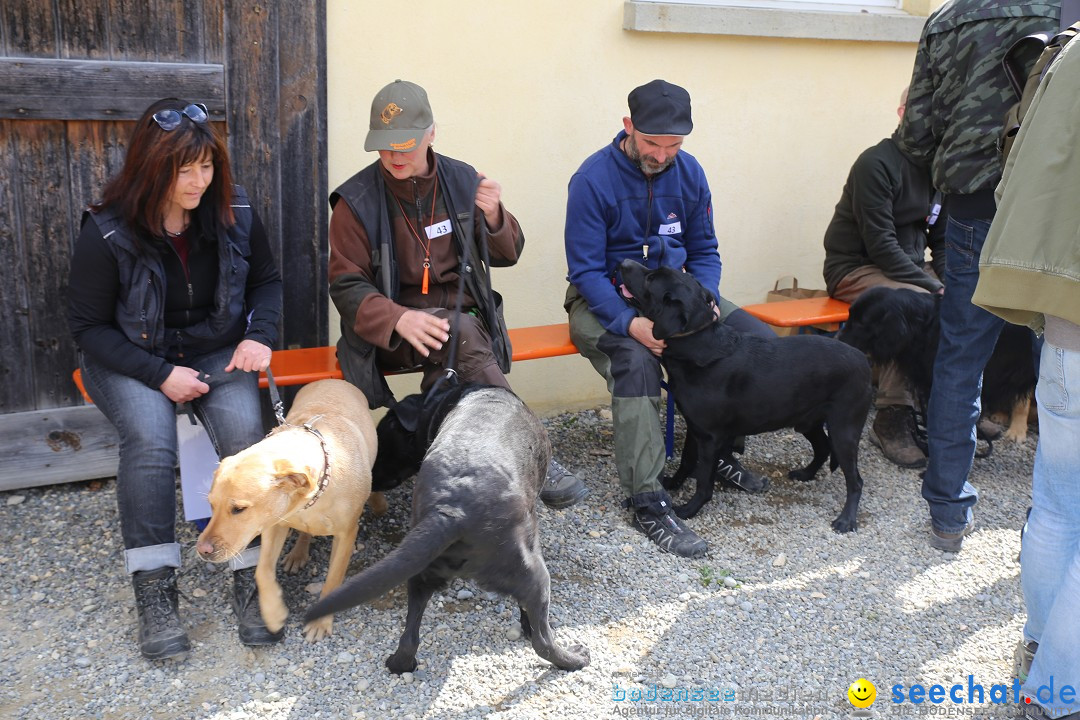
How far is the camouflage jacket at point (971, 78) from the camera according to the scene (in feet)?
11.0

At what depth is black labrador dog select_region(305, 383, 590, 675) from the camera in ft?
8.24

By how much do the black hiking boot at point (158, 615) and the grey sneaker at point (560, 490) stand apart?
1547mm

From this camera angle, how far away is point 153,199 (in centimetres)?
323

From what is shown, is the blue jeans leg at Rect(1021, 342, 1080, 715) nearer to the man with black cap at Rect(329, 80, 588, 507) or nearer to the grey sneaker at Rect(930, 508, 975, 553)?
the grey sneaker at Rect(930, 508, 975, 553)

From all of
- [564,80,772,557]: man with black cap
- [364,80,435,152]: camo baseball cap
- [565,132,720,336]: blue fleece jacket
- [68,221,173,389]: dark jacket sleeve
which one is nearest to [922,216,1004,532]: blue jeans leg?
[564,80,772,557]: man with black cap

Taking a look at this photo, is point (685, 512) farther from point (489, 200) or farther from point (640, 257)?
point (489, 200)

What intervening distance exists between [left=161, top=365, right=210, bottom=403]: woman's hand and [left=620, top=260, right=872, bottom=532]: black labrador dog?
1.78 metres

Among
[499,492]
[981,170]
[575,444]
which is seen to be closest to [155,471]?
[499,492]

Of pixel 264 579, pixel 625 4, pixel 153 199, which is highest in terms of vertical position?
pixel 625 4

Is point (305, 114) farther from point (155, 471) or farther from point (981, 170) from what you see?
point (981, 170)

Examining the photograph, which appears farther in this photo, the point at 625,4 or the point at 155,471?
the point at 625,4

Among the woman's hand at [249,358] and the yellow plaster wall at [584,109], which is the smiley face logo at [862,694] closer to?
the woman's hand at [249,358]

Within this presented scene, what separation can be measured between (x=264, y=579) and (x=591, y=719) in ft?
3.72

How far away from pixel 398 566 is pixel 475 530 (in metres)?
0.29
